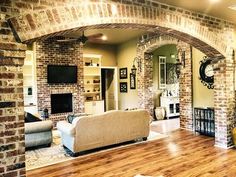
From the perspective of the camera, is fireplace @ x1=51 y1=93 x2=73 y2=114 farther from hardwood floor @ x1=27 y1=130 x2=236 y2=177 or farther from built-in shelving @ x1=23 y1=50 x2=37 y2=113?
hardwood floor @ x1=27 y1=130 x2=236 y2=177

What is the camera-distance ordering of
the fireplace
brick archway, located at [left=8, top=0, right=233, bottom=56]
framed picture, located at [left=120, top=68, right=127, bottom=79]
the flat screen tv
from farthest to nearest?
framed picture, located at [left=120, top=68, right=127, bottom=79]
the fireplace
the flat screen tv
brick archway, located at [left=8, top=0, right=233, bottom=56]

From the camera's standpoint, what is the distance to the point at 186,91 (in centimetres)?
671

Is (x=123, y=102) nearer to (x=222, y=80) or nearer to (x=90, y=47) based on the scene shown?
(x=90, y=47)

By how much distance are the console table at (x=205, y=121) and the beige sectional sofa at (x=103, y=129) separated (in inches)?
67.6

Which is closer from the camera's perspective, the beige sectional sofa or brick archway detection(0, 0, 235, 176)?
brick archway detection(0, 0, 235, 176)

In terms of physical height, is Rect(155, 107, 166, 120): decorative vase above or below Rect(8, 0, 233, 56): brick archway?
below

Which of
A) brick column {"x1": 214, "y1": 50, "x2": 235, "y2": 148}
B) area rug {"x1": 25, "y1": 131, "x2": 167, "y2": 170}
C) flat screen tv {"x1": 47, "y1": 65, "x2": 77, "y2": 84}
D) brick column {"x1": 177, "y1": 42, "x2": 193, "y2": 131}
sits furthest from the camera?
flat screen tv {"x1": 47, "y1": 65, "x2": 77, "y2": 84}

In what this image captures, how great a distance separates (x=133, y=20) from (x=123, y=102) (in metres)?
6.49

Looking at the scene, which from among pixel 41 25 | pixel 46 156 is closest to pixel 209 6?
pixel 41 25

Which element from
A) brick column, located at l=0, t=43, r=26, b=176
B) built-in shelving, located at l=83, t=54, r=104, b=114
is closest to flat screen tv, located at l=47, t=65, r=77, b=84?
built-in shelving, located at l=83, t=54, r=104, b=114

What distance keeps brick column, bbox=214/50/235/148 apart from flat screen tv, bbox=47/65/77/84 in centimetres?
479

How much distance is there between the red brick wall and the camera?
718 cm

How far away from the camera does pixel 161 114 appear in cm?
857

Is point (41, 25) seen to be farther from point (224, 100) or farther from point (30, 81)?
point (30, 81)
